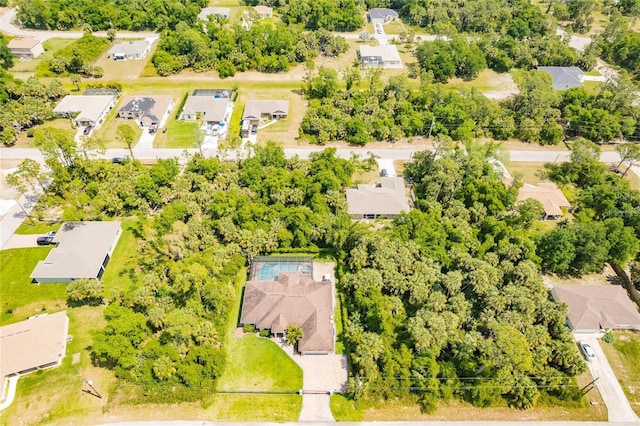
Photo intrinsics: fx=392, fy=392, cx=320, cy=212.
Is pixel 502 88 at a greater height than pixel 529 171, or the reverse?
pixel 502 88

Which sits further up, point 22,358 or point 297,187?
point 297,187

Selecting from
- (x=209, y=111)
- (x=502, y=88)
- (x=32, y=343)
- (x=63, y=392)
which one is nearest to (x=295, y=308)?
(x=63, y=392)

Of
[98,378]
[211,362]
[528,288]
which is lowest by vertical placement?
[98,378]

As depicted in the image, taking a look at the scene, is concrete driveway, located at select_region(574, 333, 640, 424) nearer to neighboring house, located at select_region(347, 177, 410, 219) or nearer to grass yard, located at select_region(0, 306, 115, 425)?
neighboring house, located at select_region(347, 177, 410, 219)

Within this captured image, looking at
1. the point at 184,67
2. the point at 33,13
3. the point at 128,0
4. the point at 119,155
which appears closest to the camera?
the point at 119,155

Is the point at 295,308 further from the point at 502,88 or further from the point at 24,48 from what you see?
the point at 24,48

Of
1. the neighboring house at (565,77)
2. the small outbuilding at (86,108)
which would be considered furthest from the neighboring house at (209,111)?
the neighboring house at (565,77)

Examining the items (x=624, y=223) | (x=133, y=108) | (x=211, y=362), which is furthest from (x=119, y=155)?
A: (x=624, y=223)

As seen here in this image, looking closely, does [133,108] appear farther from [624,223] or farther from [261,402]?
[624,223]
